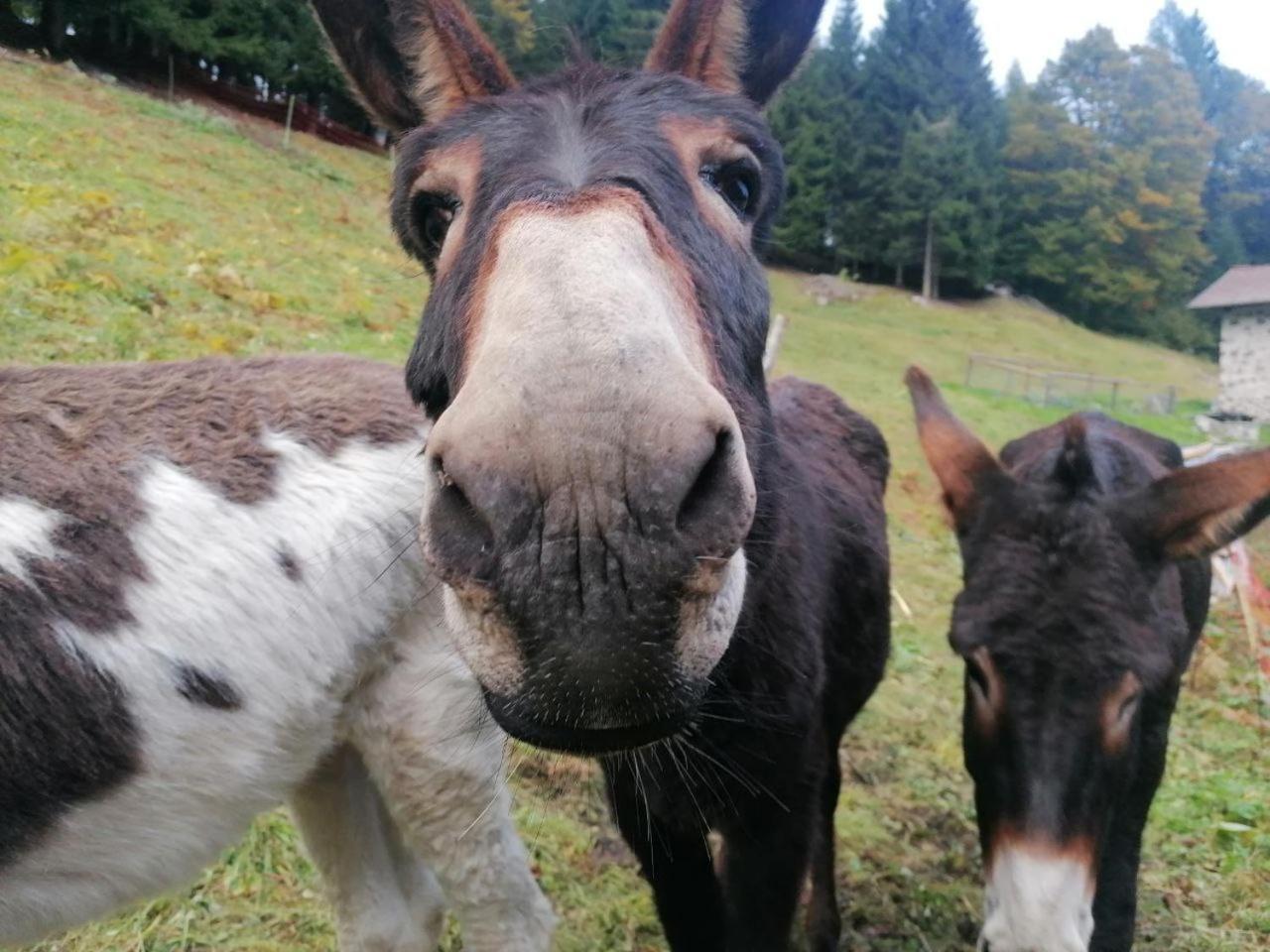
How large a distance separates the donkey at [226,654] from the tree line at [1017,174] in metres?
36.1

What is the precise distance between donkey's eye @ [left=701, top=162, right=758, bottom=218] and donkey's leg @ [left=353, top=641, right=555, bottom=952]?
1.54m

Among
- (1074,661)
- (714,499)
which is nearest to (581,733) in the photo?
(714,499)

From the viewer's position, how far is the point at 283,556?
8.20 feet

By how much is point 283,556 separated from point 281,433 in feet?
1.33

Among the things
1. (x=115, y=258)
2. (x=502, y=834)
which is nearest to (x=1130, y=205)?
(x=115, y=258)

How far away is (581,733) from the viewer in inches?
49.2

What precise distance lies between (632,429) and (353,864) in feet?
8.14

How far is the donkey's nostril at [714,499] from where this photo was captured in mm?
1181

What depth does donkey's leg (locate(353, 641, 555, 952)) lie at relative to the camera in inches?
105

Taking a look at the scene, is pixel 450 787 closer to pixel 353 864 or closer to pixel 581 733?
pixel 353 864

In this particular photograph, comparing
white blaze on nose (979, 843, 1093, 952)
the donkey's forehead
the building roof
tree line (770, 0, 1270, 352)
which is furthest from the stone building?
the donkey's forehead

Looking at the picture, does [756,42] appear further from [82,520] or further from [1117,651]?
[82,520]

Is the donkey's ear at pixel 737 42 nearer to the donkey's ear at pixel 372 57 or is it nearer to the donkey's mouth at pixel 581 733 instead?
the donkey's ear at pixel 372 57

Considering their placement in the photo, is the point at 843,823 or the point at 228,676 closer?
the point at 228,676
